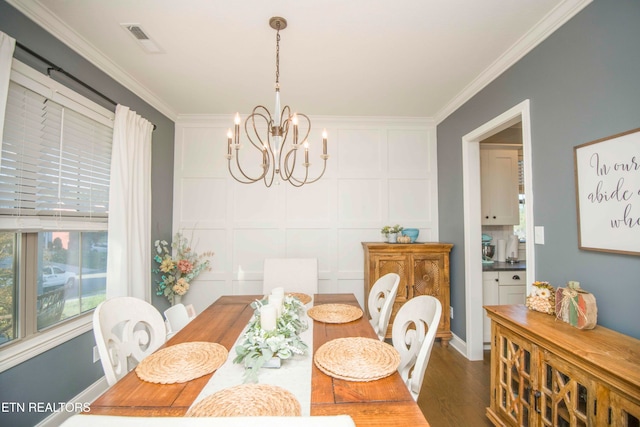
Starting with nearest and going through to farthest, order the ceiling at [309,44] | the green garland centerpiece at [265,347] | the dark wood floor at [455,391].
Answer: the green garland centerpiece at [265,347] → the ceiling at [309,44] → the dark wood floor at [455,391]

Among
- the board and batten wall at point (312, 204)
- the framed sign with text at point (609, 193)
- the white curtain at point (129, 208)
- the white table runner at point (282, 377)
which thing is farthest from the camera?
the board and batten wall at point (312, 204)

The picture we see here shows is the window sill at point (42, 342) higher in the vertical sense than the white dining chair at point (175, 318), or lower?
lower

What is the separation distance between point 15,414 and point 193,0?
2513 millimetres

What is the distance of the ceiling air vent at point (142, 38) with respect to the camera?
185 centimetres

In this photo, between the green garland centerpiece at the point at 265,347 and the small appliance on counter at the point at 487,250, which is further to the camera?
the small appliance on counter at the point at 487,250

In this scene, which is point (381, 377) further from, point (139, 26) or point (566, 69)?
point (139, 26)

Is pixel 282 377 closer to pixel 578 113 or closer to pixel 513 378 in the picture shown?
pixel 513 378

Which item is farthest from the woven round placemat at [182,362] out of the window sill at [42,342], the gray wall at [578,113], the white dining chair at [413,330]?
the gray wall at [578,113]

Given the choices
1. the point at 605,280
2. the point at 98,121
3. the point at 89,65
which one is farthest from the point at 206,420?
the point at 89,65

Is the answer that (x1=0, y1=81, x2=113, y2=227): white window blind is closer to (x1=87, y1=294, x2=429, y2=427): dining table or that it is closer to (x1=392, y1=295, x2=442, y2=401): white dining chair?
(x1=87, y1=294, x2=429, y2=427): dining table

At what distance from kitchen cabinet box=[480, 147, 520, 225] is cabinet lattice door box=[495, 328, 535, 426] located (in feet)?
6.26

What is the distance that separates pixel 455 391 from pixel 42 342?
2.86 meters

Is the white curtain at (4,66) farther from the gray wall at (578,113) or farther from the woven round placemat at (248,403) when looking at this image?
the gray wall at (578,113)

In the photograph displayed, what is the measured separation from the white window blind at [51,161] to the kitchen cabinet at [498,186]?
3.74 metres
